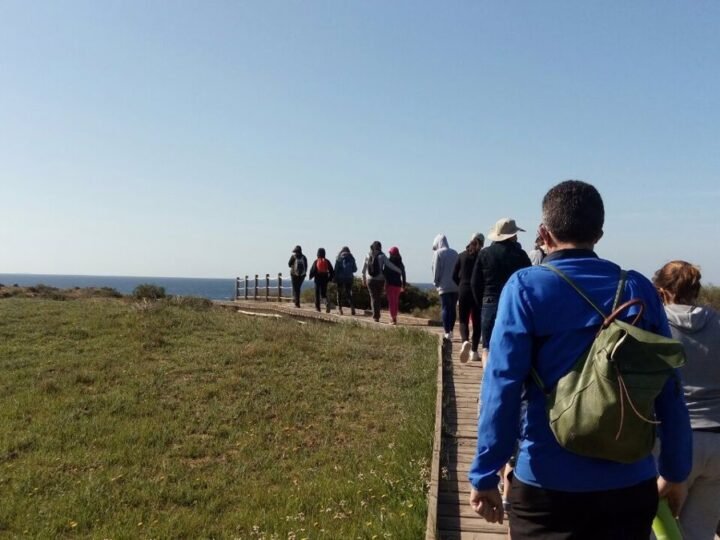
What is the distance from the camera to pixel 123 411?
31.5 feet

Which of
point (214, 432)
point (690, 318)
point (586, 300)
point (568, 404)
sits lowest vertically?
point (214, 432)

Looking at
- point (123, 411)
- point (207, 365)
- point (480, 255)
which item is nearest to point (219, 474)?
point (123, 411)

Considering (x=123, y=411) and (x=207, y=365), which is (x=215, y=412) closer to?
(x=123, y=411)

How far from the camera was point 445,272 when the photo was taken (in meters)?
10.8

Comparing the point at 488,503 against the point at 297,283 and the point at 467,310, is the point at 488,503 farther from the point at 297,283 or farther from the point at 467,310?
the point at 297,283

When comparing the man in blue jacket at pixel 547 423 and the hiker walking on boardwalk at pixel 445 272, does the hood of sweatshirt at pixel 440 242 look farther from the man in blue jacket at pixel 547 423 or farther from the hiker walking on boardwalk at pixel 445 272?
the man in blue jacket at pixel 547 423

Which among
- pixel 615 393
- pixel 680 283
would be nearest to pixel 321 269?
pixel 680 283

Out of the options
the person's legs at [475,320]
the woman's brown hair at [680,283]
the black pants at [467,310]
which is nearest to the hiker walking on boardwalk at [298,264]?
the person's legs at [475,320]

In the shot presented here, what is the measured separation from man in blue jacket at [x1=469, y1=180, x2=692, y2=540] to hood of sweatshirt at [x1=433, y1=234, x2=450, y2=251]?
8.71 meters

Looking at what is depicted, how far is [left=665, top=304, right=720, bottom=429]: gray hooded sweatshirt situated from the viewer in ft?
11.2

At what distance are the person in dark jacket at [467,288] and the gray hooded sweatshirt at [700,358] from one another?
5.04 m

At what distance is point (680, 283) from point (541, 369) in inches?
66.9

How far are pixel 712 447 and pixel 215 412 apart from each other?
733 centimetres

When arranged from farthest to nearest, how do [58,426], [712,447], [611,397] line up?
1. [58,426]
2. [712,447]
3. [611,397]
